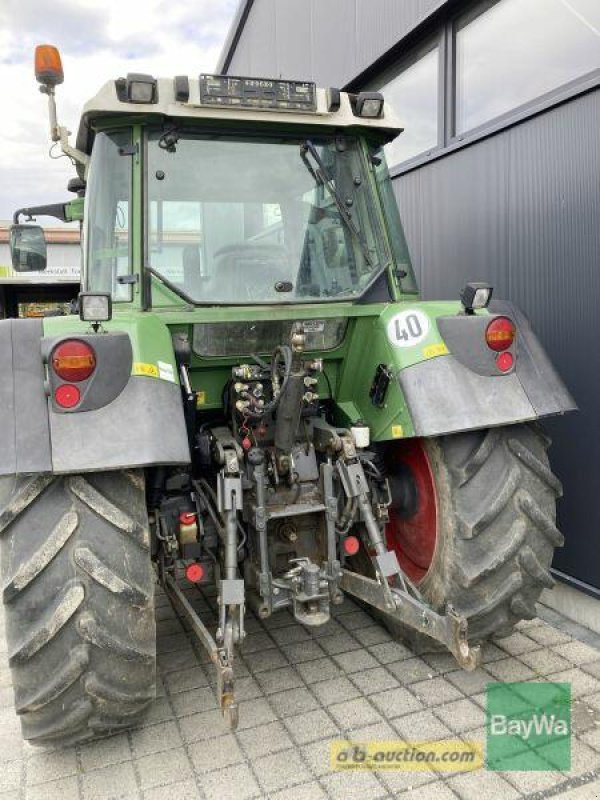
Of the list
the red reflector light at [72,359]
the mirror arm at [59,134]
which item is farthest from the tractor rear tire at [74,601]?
the mirror arm at [59,134]

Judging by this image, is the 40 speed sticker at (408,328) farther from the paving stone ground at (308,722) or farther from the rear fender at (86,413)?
the paving stone ground at (308,722)

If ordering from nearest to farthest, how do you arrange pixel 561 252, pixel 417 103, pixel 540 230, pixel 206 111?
pixel 206 111 → pixel 561 252 → pixel 540 230 → pixel 417 103

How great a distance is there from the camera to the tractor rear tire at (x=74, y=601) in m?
2.48

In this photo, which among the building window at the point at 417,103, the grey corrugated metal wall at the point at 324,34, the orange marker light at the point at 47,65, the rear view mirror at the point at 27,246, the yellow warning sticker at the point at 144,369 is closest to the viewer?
the yellow warning sticker at the point at 144,369

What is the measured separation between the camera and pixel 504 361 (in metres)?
3.07

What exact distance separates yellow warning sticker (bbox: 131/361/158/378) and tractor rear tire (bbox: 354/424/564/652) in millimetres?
1289

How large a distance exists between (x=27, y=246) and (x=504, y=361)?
2.80 meters

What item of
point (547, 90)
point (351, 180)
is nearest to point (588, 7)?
point (547, 90)

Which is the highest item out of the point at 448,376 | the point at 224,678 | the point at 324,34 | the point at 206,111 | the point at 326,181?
the point at 324,34

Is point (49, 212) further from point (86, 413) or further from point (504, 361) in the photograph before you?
point (504, 361)

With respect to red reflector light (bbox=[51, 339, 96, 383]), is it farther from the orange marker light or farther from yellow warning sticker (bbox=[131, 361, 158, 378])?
the orange marker light

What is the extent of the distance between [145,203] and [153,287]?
0.39 m

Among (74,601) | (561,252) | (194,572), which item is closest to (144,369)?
(74,601)

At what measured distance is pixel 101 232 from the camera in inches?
129
